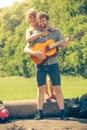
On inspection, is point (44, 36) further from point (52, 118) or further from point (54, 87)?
point (52, 118)

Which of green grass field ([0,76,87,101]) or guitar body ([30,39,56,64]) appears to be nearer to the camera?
guitar body ([30,39,56,64])

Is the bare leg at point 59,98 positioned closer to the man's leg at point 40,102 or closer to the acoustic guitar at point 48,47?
the man's leg at point 40,102

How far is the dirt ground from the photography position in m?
5.09

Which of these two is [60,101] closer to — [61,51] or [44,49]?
[44,49]

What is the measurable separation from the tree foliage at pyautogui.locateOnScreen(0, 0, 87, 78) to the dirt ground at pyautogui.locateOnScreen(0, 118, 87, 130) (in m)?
17.8

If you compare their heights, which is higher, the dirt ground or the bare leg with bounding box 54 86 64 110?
the bare leg with bounding box 54 86 64 110

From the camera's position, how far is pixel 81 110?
5.92 m

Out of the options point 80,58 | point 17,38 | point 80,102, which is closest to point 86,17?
point 80,58

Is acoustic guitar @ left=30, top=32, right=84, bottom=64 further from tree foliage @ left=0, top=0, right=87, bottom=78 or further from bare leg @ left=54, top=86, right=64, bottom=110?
tree foliage @ left=0, top=0, right=87, bottom=78

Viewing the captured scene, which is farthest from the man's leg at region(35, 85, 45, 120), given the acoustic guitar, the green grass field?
the green grass field

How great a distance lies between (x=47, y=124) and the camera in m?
5.32

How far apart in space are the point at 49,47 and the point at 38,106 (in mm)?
960

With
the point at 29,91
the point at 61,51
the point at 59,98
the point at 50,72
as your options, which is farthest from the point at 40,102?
the point at 61,51

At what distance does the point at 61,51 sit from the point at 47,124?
852 inches
